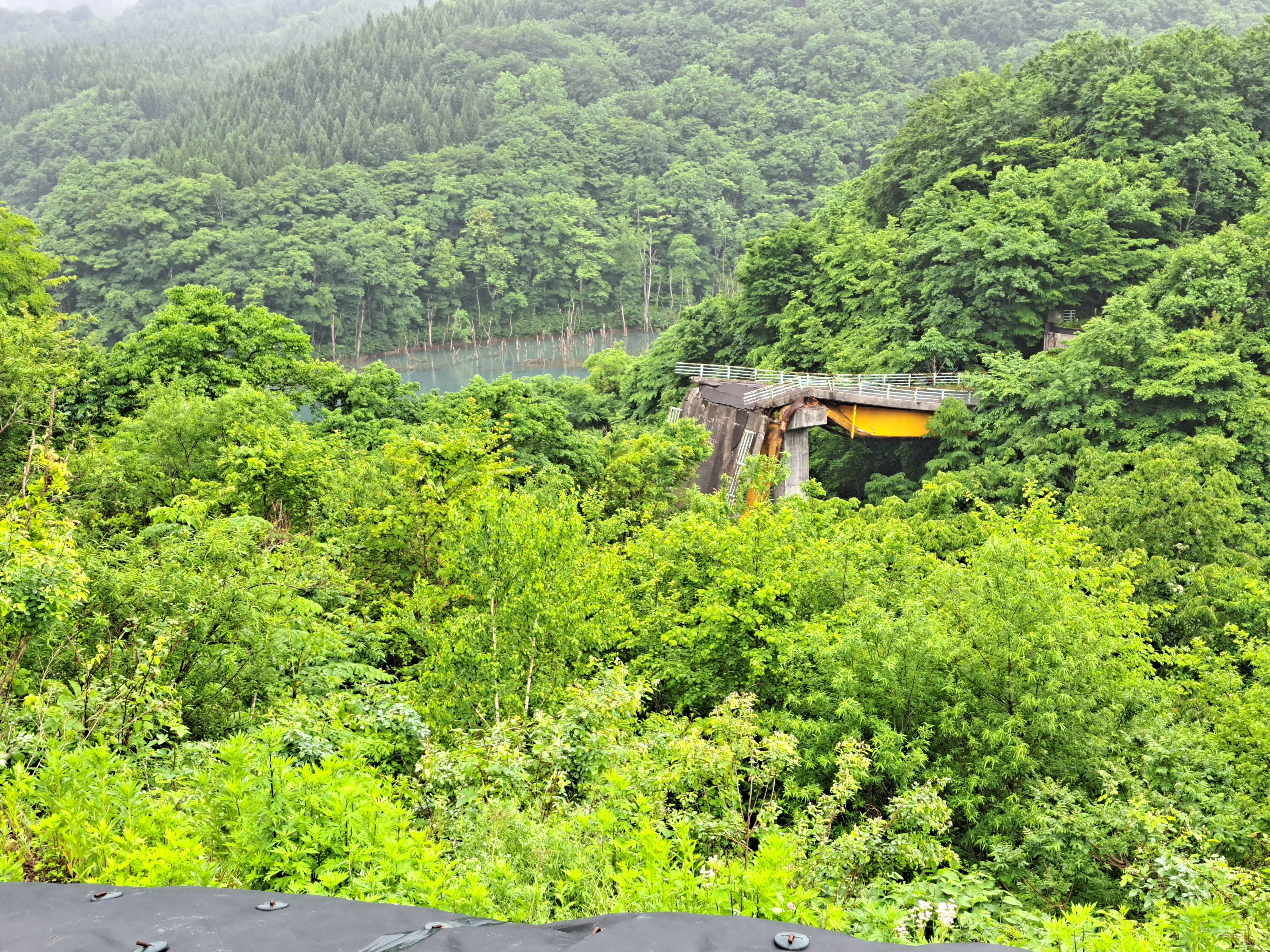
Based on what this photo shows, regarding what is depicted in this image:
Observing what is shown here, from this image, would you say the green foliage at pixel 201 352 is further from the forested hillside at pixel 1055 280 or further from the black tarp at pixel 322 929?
the black tarp at pixel 322 929

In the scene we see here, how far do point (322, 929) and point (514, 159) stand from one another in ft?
324

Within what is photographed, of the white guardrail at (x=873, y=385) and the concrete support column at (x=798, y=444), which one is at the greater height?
the white guardrail at (x=873, y=385)

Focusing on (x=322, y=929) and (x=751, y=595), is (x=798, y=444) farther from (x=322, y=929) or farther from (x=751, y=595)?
(x=322, y=929)

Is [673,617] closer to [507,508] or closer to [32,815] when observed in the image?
[507,508]

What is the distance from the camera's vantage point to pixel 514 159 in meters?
94.8

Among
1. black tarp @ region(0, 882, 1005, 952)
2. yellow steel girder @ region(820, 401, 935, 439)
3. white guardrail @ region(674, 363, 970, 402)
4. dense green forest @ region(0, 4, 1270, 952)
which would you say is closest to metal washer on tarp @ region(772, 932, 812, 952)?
black tarp @ region(0, 882, 1005, 952)

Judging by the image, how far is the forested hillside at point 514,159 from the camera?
74875 millimetres

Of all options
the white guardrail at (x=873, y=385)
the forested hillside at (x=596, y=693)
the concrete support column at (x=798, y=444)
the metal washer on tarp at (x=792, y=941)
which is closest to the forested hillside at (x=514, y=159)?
the white guardrail at (x=873, y=385)

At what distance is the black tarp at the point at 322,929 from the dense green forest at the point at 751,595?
0.66 meters

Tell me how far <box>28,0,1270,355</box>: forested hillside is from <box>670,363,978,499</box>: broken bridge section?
3419 centimetres

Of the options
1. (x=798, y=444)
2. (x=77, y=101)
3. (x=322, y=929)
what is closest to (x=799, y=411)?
(x=798, y=444)

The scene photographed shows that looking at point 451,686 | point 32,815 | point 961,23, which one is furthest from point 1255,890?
point 961,23

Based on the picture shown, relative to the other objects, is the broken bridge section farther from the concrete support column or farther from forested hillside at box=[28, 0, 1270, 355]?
forested hillside at box=[28, 0, 1270, 355]

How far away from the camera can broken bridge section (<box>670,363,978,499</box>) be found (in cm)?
2991
